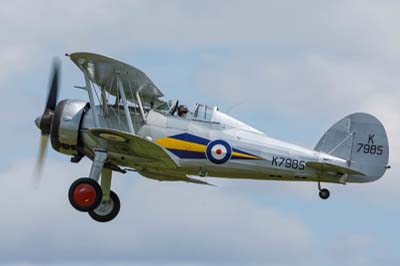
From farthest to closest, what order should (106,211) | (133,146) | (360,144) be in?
1. (106,211)
2. (360,144)
3. (133,146)

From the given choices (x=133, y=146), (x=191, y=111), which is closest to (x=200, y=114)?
(x=191, y=111)

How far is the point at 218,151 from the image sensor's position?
18516mm

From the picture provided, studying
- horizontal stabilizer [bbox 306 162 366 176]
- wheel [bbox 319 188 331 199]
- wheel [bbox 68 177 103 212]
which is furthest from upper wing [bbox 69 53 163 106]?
wheel [bbox 319 188 331 199]

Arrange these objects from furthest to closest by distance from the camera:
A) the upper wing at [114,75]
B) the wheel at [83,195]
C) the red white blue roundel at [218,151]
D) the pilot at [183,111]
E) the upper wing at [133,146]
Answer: the pilot at [183,111], the red white blue roundel at [218,151], the wheel at [83,195], the upper wing at [114,75], the upper wing at [133,146]

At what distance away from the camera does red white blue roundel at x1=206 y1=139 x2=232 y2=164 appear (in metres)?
18.5

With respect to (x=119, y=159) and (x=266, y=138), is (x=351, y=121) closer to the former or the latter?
(x=266, y=138)

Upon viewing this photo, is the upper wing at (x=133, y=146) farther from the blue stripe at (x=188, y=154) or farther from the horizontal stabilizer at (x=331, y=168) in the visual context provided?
the horizontal stabilizer at (x=331, y=168)

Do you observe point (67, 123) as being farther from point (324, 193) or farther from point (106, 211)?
point (324, 193)

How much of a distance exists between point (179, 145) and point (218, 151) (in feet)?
2.36

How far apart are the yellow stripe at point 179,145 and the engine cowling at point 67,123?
1496mm

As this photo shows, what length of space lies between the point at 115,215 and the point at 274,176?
3288 millimetres

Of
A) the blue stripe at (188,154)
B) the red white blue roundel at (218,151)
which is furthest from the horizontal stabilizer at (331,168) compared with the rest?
the blue stripe at (188,154)

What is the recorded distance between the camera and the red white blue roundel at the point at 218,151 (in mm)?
18516

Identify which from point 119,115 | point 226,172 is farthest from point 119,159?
point 226,172
